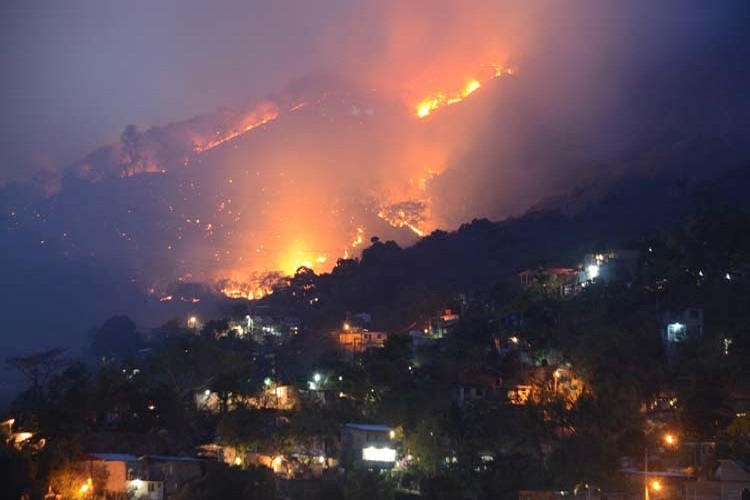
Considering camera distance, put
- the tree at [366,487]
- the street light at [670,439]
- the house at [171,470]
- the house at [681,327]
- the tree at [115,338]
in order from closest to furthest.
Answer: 1. the tree at [366,487]
2. the street light at [670,439]
3. the house at [171,470]
4. the house at [681,327]
5. the tree at [115,338]

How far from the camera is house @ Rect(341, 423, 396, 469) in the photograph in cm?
2452

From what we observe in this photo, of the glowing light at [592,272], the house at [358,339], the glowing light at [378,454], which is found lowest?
the glowing light at [378,454]

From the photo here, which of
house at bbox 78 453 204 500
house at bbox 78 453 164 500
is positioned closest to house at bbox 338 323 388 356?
house at bbox 78 453 204 500

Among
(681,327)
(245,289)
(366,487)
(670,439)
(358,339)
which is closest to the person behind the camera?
(366,487)

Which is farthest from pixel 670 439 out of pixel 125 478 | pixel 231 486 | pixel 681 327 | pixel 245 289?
pixel 245 289

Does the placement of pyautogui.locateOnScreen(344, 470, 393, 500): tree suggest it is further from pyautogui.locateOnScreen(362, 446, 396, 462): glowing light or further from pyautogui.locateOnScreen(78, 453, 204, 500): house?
pyautogui.locateOnScreen(78, 453, 204, 500): house

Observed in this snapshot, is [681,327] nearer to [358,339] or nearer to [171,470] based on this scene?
[358,339]

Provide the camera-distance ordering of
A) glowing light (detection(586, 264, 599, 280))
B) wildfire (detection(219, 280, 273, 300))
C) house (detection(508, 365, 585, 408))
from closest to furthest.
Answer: house (detection(508, 365, 585, 408)), glowing light (detection(586, 264, 599, 280)), wildfire (detection(219, 280, 273, 300))

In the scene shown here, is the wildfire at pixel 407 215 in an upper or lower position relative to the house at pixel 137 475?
upper

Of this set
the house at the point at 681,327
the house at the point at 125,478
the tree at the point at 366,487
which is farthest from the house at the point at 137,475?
the house at the point at 681,327

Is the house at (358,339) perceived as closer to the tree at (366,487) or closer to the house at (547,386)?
the house at (547,386)

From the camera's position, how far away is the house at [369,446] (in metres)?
24.5

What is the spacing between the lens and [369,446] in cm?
2484

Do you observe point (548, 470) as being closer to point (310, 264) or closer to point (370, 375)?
point (370, 375)
